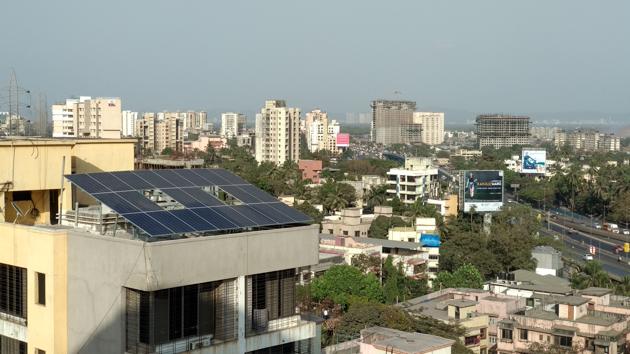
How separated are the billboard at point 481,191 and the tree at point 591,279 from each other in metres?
16.8

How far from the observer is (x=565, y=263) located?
4616cm

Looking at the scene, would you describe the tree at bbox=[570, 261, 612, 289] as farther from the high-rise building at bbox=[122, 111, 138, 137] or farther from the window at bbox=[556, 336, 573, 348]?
the high-rise building at bbox=[122, 111, 138, 137]

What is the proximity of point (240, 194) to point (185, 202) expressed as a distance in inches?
34.6

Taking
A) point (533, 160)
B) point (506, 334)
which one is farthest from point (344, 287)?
point (533, 160)

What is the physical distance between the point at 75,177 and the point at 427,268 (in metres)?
32.2

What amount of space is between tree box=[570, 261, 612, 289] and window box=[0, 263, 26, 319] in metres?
28.3

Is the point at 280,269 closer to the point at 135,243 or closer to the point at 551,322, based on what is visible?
the point at 135,243

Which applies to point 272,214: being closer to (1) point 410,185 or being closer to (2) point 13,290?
(2) point 13,290

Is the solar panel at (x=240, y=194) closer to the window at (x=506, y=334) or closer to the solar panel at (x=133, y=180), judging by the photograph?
the solar panel at (x=133, y=180)

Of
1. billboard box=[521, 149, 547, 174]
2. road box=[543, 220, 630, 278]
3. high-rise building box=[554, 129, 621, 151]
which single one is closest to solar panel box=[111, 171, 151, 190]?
road box=[543, 220, 630, 278]

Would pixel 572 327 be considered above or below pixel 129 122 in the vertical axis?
below

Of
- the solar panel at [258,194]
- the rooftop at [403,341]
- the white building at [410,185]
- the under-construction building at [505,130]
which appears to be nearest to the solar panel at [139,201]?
the solar panel at [258,194]

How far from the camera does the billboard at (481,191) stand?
5462cm

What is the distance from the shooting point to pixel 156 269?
866 cm
